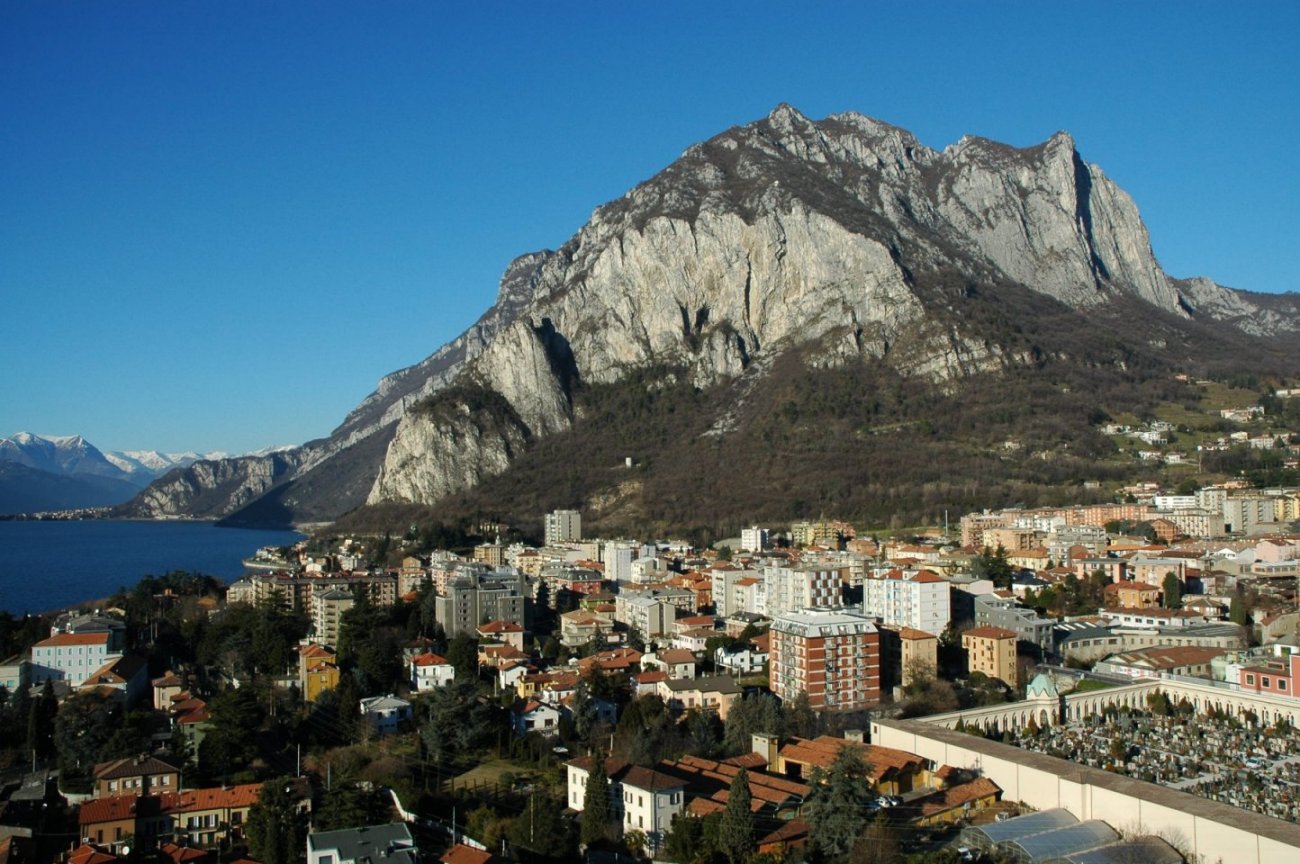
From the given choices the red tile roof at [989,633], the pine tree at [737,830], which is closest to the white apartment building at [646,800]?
the pine tree at [737,830]

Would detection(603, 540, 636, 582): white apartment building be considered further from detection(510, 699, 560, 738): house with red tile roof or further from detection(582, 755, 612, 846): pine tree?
detection(582, 755, 612, 846): pine tree

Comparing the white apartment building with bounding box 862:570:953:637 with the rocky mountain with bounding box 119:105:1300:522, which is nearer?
Answer: the white apartment building with bounding box 862:570:953:637

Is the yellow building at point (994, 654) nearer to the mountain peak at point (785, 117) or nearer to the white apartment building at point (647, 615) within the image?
the white apartment building at point (647, 615)

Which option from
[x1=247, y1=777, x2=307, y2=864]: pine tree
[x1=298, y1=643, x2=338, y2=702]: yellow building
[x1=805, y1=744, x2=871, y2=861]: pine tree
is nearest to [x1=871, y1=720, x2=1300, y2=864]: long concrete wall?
[x1=805, y1=744, x2=871, y2=861]: pine tree

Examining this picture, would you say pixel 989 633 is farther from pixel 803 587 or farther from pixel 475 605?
pixel 475 605

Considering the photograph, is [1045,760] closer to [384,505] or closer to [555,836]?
[555,836]

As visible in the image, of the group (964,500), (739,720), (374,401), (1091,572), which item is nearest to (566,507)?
(964,500)
